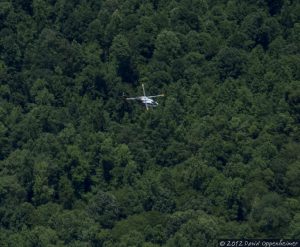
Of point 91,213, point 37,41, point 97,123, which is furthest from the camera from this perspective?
point 37,41

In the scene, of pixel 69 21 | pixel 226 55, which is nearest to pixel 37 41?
pixel 69 21

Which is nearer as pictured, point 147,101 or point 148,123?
point 148,123

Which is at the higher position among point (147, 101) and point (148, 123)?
point (147, 101)

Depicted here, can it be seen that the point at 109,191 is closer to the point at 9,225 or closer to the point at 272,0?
the point at 9,225

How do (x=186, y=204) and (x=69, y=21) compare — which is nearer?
(x=186, y=204)

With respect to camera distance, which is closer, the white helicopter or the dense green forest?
the dense green forest

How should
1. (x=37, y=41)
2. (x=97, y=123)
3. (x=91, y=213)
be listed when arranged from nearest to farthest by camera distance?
1. (x=91, y=213)
2. (x=97, y=123)
3. (x=37, y=41)

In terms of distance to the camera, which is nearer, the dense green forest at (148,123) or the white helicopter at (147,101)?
the dense green forest at (148,123)
